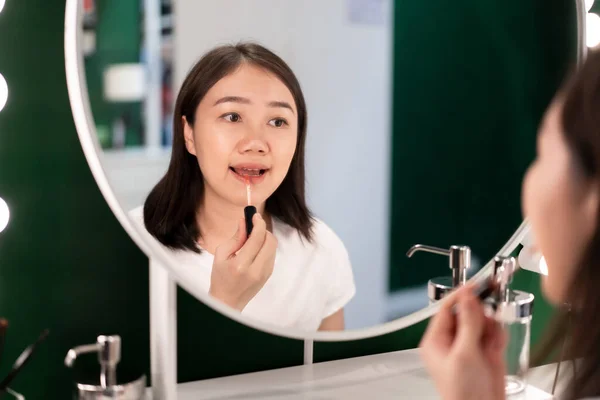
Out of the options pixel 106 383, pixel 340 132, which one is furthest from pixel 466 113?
pixel 106 383

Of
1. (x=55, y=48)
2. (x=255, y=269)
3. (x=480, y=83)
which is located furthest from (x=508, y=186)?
(x=55, y=48)

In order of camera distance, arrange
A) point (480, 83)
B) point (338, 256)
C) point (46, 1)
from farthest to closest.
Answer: point (480, 83) < point (338, 256) < point (46, 1)

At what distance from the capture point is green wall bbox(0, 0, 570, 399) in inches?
29.1

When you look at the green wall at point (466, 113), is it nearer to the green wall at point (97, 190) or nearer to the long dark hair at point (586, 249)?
the green wall at point (97, 190)

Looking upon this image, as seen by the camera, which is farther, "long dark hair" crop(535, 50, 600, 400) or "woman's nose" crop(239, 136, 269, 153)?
"woman's nose" crop(239, 136, 269, 153)

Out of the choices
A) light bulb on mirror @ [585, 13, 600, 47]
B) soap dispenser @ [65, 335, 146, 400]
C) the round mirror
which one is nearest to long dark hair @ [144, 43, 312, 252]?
the round mirror

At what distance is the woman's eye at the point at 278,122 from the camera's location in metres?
0.76

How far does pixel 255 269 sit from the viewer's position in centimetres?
78

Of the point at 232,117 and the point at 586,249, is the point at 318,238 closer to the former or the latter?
the point at 232,117

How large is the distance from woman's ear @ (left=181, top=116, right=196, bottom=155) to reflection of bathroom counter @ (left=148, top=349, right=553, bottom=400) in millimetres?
290

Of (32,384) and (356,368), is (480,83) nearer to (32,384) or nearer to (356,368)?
(356,368)

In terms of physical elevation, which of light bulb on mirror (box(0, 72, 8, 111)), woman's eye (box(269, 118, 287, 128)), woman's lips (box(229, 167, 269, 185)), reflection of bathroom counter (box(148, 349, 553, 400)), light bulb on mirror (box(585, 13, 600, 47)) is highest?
light bulb on mirror (box(585, 13, 600, 47))

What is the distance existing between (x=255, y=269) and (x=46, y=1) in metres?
0.36

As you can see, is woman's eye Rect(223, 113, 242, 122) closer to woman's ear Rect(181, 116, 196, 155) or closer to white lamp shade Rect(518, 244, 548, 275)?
woman's ear Rect(181, 116, 196, 155)
